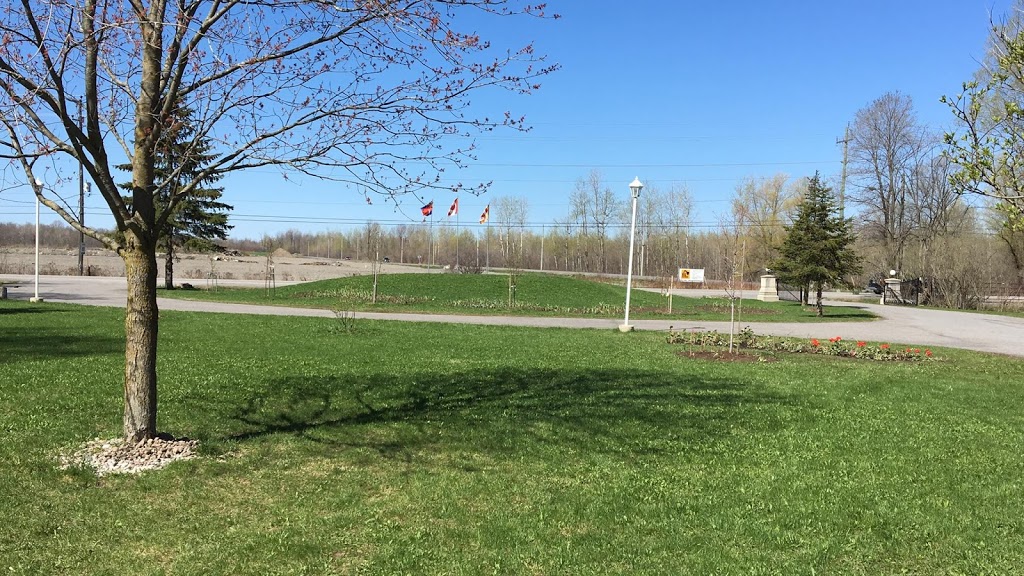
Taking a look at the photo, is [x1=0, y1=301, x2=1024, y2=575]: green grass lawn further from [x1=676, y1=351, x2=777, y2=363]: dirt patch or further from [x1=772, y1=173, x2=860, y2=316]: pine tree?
[x1=772, y1=173, x2=860, y2=316]: pine tree

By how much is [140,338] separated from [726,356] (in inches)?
403

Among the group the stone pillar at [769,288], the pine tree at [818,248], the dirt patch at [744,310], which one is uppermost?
the pine tree at [818,248]

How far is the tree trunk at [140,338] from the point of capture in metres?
4.70

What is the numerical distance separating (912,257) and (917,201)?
7493mm

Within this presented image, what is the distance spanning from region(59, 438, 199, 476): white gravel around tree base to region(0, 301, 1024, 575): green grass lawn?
0.52 ft

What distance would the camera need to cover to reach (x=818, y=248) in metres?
24.0

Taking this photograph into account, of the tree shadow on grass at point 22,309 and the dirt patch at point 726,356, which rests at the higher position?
the dirt patch at point 726,356

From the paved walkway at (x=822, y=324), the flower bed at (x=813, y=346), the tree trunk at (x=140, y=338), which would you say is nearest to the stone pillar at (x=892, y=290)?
the paved walkway at (x=822, y=324)

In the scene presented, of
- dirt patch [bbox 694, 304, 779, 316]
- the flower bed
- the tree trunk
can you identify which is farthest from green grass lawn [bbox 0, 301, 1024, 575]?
dirt patch [bbox 694, 304, 779, 316]

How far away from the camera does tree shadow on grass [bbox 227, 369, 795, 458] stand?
18.2 ft

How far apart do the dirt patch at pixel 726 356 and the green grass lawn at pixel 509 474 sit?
2.00m

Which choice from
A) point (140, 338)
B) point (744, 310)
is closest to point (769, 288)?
point (744, 310)

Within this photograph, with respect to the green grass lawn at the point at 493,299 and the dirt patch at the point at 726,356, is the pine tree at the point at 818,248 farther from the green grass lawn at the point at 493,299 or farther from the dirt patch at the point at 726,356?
the dirt patch at the point at 726,356

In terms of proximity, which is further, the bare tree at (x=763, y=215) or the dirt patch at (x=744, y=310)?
the bare tree at (x=763, y=215)
